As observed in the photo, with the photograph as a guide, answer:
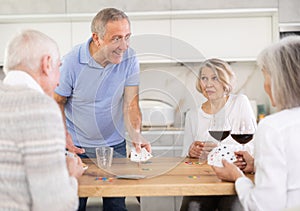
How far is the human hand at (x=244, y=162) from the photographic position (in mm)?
1708

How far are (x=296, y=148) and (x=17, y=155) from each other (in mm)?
829

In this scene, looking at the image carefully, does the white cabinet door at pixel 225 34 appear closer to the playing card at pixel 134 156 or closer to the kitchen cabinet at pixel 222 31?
the kitchen cabinet at pixel 222 31

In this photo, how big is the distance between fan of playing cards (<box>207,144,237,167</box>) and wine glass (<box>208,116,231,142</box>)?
0.05 m

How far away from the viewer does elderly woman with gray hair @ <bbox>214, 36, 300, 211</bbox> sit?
1354mm

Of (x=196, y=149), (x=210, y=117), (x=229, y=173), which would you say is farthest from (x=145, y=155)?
(x=229, y=173)

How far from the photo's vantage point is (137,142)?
1.95 meters

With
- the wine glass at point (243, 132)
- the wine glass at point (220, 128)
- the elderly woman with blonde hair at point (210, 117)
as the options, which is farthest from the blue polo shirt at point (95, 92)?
the wine glass at point (243, 132)

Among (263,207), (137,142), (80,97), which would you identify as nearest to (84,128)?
(80,97)

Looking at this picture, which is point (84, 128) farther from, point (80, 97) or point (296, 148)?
point (296, 148)

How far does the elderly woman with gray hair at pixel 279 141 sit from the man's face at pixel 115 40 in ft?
2.68

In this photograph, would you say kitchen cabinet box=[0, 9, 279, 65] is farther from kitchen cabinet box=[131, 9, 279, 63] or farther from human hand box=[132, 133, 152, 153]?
human hand box=[132, 133, 152, 153]

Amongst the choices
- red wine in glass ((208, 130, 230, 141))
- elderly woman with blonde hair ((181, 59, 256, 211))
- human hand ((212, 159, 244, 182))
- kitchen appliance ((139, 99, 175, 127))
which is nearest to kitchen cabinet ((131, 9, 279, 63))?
elderly woman with blonde hair ((181, 59, 256, 211))

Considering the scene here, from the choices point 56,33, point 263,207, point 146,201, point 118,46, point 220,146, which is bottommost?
point 146,201

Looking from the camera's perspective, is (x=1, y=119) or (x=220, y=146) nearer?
(x=1, y=119)
